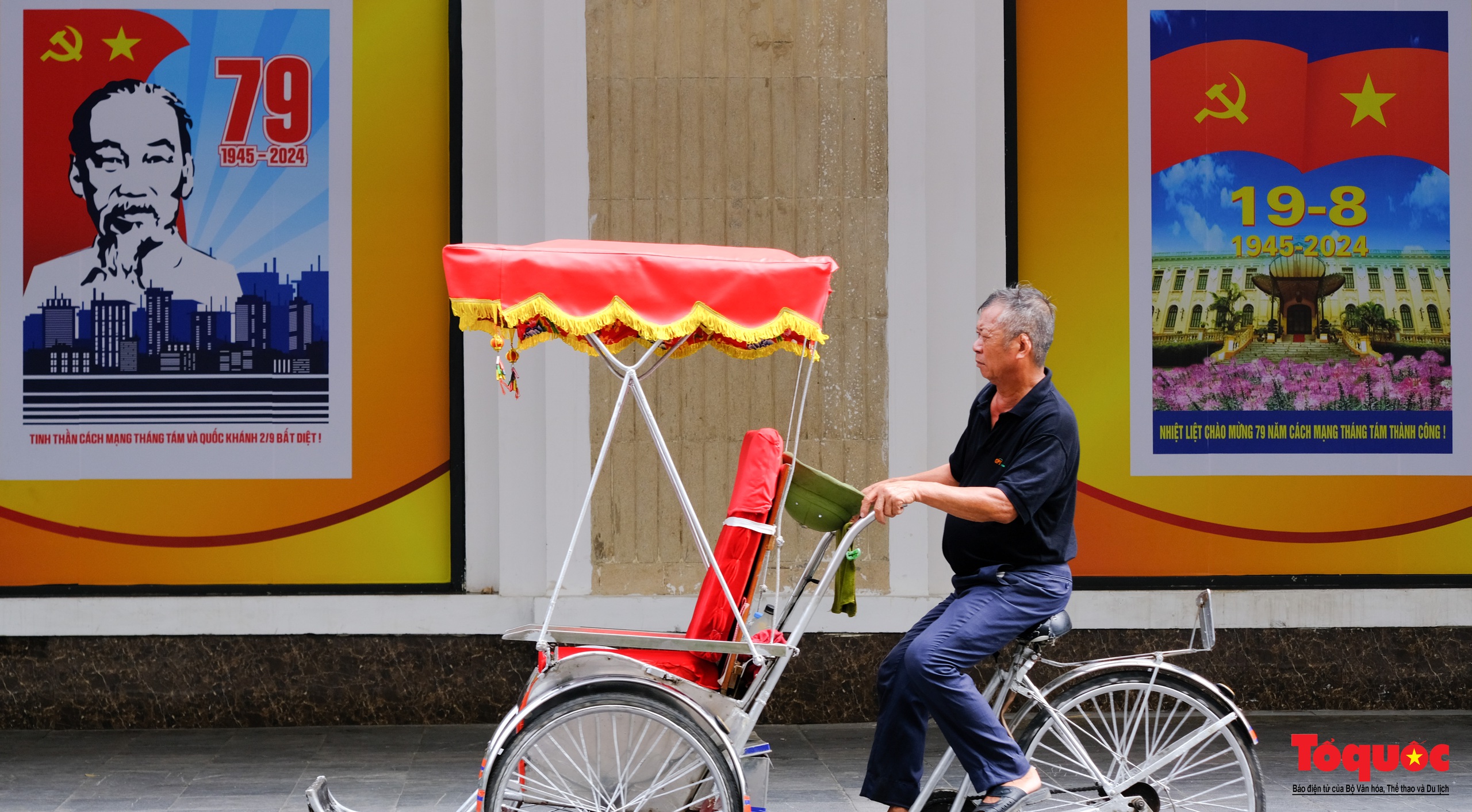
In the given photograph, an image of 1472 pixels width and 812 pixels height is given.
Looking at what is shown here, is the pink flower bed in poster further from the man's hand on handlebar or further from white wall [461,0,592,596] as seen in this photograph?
the man's hand on handlebar

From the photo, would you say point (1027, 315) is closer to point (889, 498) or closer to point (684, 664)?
point (889, 498)

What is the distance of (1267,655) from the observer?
6668 millimetres

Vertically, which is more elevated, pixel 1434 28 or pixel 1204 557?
pixel 1434 28

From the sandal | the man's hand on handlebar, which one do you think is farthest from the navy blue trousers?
the man's hand on handlebar

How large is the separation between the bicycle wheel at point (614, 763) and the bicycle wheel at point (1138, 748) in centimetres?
103

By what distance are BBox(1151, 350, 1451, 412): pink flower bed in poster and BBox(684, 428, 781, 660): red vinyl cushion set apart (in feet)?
11.6

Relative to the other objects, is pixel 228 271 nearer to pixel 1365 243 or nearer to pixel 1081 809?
pixel 1081 809

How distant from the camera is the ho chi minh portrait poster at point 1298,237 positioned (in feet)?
22.2

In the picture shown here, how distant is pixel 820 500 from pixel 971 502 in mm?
503

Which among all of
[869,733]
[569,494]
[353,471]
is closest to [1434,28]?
[869,733]

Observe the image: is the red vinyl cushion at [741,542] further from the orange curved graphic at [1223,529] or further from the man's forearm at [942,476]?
the orange curved graphic at [1223,529]

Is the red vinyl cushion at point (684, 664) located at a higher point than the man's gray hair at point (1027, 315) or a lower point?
lower

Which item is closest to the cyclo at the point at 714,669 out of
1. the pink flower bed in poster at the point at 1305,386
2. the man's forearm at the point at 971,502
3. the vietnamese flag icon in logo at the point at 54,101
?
the man's forearm at the point at 971,502

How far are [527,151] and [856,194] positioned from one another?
1.67 m
